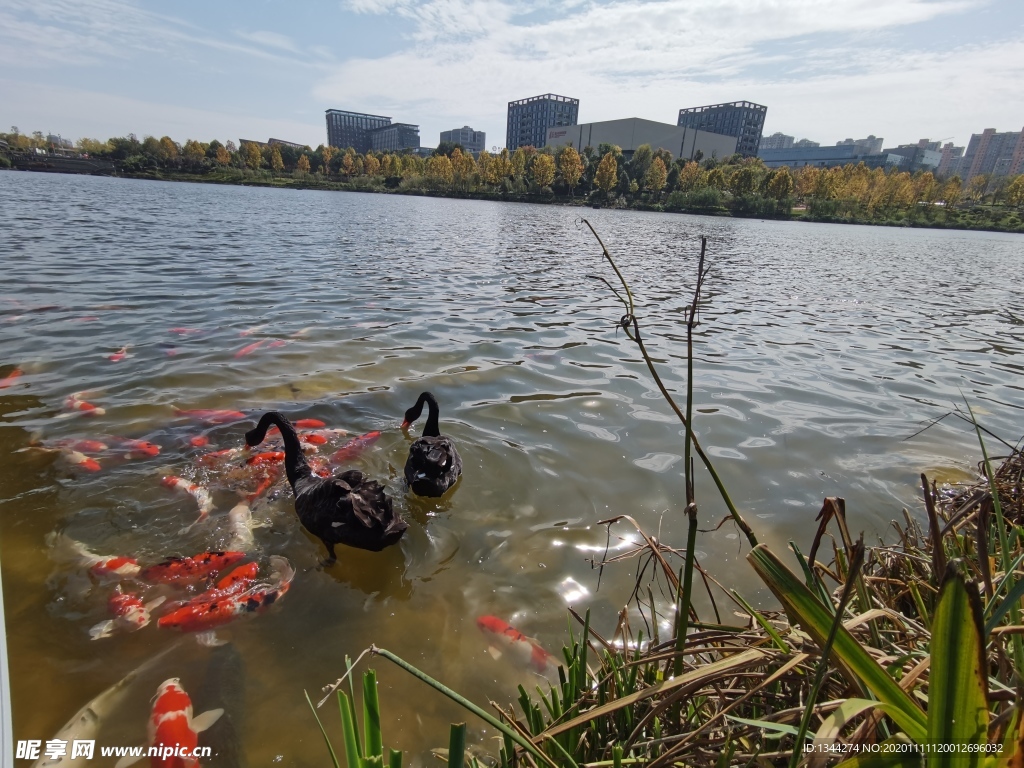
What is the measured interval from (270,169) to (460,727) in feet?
515

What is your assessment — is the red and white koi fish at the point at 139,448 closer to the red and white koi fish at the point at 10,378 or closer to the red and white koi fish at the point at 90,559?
the red and white koi fish at the point at 90,559

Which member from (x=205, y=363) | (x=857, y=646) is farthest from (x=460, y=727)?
(x=205, y=363)

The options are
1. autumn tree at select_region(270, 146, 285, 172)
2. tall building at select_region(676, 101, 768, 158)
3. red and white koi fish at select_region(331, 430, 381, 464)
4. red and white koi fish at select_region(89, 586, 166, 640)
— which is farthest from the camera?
tall building at select_region(676, 101, 768, 158)

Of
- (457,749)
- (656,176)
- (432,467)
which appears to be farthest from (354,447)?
(656,176)

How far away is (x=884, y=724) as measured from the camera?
47.1 inches

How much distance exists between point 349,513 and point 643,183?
114m

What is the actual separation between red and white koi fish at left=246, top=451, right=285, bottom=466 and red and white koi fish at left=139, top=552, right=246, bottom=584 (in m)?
1.53

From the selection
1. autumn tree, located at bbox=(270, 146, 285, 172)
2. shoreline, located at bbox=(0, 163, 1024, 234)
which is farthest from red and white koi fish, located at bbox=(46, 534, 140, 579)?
autumn tree, located at bbox=(270, 146, 285, 172)

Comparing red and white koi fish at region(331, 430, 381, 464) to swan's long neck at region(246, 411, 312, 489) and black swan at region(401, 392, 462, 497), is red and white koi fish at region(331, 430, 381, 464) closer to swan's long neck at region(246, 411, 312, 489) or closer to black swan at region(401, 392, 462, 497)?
swan's long neck at region(246, 411, 312, 489)

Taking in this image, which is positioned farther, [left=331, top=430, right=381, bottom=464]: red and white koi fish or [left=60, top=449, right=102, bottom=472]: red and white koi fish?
[left=331, top=430, right=381, bottom=464]: red and white koi fish

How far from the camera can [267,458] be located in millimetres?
5434

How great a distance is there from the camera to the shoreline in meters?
84.1

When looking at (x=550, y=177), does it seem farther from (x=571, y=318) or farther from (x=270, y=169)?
(x=571, y=318)

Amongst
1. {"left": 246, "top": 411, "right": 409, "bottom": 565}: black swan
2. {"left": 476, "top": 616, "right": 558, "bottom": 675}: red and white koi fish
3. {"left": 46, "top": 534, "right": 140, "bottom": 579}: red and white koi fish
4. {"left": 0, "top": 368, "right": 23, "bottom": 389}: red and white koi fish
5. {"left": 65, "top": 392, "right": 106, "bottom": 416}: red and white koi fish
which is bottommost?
{"left": 476, "top": 616, "right": 558, "bottom": 675}: red and white koi fish
